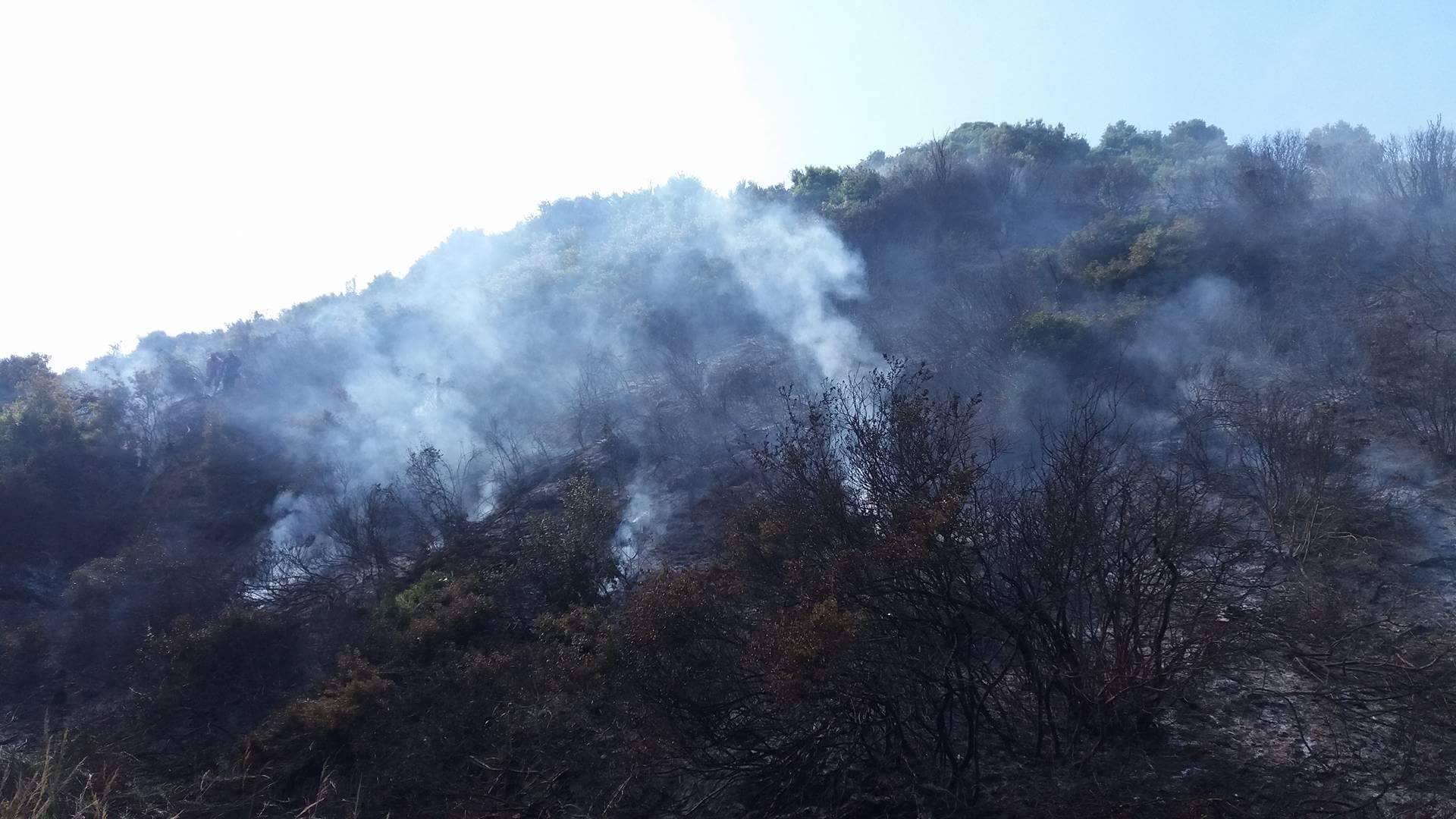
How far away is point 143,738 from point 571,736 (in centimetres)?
557

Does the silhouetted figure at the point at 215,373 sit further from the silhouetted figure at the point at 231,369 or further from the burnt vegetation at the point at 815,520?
the burnt vegetation at the point at 815,520

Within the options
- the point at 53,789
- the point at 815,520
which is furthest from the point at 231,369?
the point at 815,520

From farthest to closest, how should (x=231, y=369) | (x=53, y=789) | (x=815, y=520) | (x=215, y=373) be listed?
(x=231, y=369) < (x=215, y=373) < (x=815, y=520) < (x=53, y=789)

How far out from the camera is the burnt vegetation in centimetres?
640

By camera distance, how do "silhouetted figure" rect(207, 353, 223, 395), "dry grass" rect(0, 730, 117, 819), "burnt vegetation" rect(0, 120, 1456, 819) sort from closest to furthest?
"dry grass" rect(0, 730, 117, 819) < "burnt vegetation" rect(0, 120, 1456, 819) < "silhouetted figure" rect(207, 353, 223, 395)

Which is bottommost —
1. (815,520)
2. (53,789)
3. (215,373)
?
(53,789)

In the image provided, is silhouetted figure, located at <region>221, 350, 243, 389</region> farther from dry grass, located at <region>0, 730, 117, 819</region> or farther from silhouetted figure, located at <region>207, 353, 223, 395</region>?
dry grass, located at <region>0, 730, 117, 819</region>

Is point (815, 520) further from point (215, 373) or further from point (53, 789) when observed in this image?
point (215, 373)

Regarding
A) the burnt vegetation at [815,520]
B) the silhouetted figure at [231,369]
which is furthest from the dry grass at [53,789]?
the silhouetted figure at [231,369]

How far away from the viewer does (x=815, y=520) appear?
7.24 meters

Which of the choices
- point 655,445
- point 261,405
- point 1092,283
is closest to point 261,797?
point 655,445

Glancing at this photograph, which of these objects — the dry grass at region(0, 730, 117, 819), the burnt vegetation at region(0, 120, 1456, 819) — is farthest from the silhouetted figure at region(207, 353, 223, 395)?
the dry grass at region(0, 730, 117, 819)

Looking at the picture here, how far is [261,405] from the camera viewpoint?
21.6 m

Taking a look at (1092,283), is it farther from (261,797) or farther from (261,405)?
(261,405)
